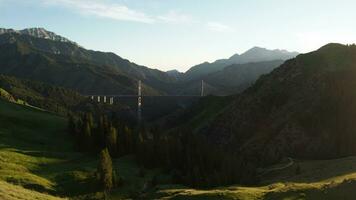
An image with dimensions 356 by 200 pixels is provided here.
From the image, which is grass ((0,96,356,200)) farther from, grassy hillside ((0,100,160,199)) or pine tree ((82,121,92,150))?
pine tree ((82,121,92,150))

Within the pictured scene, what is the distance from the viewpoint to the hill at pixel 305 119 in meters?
152

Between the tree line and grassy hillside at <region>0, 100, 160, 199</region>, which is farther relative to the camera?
the tree line

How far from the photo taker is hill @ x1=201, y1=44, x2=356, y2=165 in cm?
15195

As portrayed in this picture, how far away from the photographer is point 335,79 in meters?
176

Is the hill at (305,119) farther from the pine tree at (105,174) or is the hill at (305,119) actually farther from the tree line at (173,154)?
the pine tree at (105,174)

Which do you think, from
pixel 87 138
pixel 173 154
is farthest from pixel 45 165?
pixel 173 154

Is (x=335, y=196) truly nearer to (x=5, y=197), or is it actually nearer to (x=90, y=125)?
(x=5, y=197)

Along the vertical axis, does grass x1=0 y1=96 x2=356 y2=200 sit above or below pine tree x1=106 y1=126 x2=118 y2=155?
below

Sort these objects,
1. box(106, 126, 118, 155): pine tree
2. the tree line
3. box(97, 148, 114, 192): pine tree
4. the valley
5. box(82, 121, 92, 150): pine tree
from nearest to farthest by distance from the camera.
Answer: the valley
box(97, 148, 114, 192): pine tree
the tree line
box(106, 126, 118, 155): pine tree
box(82, 121, 92, 150): pine tree

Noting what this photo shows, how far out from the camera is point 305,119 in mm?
165125

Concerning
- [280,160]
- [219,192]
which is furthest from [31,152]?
[280,160]

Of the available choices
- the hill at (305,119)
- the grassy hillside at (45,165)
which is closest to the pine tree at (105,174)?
the grassy hillside at (45,165)

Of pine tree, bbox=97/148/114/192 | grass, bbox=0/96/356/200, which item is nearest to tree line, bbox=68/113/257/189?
pine tree, bbox=97/148/114/192

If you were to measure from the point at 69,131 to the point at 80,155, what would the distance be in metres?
26.1
